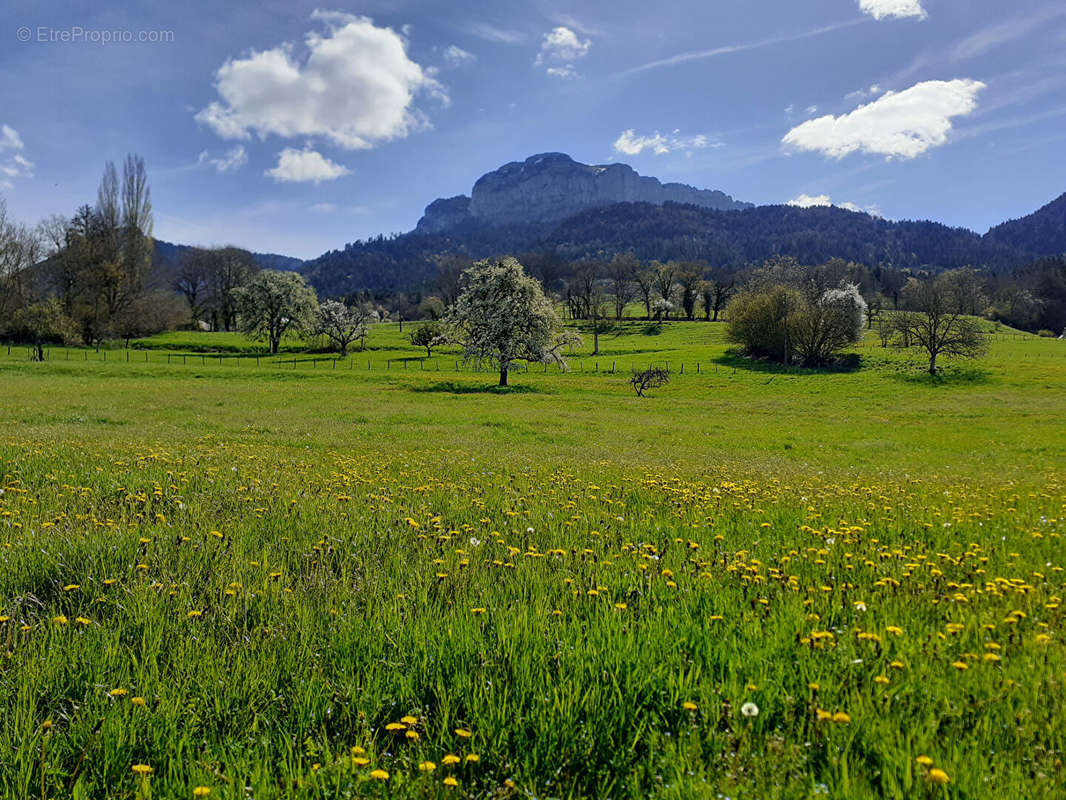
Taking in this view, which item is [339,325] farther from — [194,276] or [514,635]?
[514,635]

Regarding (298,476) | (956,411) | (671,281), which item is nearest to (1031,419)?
(956,411)

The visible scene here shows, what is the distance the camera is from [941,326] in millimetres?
62344

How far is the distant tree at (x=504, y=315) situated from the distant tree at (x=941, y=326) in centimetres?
4274

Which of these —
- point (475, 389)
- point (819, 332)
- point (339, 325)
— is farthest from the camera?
point (339, 325)

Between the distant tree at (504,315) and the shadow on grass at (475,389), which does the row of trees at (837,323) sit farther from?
the shadow on grass at (475,389)

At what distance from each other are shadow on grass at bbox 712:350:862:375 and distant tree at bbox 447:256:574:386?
29.5 m

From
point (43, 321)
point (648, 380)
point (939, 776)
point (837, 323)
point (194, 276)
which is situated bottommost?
point (648, 380)

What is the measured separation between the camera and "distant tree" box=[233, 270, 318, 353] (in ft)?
309

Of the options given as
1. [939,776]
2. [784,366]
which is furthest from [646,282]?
[939,776]

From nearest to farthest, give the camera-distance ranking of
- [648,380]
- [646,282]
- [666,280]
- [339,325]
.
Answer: [648,380], [339,325], [666,280], [646,282]

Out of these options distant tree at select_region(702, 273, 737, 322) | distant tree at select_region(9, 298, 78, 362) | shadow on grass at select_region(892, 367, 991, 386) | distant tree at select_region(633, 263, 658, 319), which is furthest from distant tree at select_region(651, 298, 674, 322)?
distant tree at select_region(9, 298, 78, 362)

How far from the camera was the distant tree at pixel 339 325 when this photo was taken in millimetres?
94938

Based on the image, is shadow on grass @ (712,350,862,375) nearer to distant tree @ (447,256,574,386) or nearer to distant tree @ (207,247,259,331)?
distant tree @ (447,256,574,386)

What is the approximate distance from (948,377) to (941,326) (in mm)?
8239
